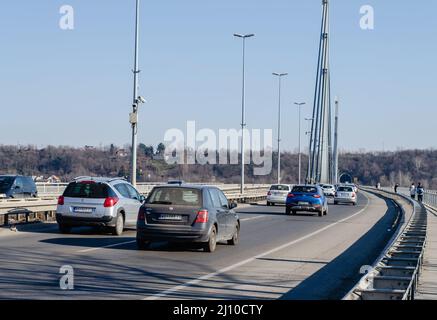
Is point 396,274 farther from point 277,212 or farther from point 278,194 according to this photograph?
point 278,194

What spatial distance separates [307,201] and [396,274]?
2491 cm

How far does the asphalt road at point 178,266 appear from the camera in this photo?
441 inches

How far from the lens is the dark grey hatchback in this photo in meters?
17.1

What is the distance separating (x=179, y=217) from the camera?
56.2 ft

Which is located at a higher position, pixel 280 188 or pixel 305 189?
pixel 305 189

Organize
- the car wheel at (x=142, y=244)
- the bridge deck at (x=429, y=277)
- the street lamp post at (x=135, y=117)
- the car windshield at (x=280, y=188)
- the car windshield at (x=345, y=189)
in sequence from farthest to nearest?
the car windshield at (x=345, y=189)
the car windshield at (x=280, y=188)
the street lamp post at (x=135, y=117)
the car wheel at (x=142, y=244)
the bridge deck at (x=429, y=277)

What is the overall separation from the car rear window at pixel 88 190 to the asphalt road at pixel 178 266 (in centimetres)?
114

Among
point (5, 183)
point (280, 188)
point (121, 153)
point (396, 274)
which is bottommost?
point (396, 274)

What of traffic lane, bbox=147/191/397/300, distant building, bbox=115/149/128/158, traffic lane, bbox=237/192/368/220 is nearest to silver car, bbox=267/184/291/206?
traffic lane, bbox=237/192/368/220

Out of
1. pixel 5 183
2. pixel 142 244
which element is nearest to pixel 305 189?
pixel 5 183

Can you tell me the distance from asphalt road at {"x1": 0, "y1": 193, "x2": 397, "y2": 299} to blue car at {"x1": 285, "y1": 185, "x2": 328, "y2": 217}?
A: 13314 millimetres

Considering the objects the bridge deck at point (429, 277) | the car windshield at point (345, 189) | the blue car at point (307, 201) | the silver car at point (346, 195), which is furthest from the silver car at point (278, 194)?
the bridge deck at point (429, 277)

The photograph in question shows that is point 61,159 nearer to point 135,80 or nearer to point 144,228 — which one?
point 135,80

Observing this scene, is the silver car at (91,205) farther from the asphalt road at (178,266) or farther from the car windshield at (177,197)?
the car windshield at (177,197)
